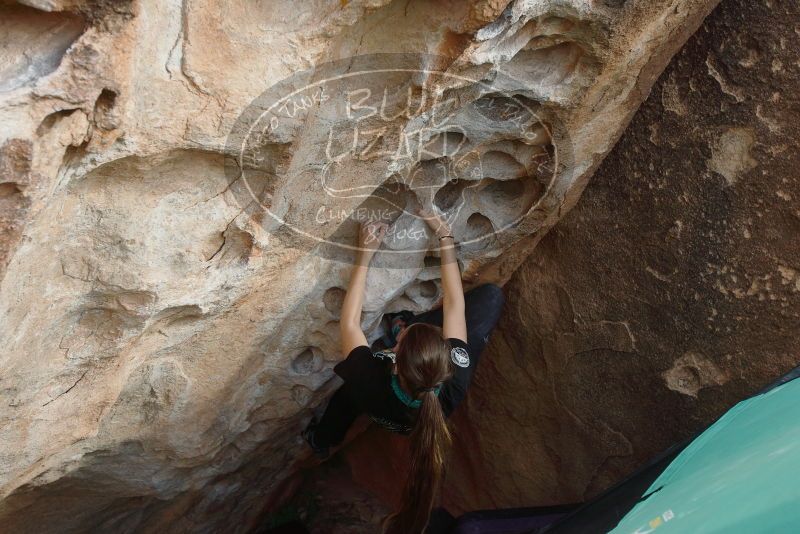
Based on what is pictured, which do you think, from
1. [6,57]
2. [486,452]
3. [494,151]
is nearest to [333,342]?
[494,151]

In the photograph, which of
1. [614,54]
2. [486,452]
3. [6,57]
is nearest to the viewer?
[6,57]

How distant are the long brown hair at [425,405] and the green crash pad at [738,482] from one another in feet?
1.10

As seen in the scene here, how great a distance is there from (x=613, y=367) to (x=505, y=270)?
1.12ft

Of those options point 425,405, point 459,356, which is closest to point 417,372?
point 425,405

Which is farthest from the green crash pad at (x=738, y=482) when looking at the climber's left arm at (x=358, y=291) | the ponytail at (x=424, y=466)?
the climber's left arm at (x=358, y=291)

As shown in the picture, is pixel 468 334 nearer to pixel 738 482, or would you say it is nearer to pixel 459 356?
pixel 459 356

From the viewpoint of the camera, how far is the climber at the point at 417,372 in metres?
1.32

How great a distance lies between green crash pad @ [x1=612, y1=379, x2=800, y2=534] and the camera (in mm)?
1107

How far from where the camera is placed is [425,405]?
4.34 ft

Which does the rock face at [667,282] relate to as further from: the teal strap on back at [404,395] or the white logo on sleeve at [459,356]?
the teal strap on back at [404,395]

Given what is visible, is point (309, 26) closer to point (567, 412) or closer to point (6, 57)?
point (6, 57)

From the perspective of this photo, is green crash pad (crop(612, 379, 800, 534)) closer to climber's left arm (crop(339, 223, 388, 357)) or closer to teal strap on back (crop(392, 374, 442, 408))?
teal strap on back (crop(392, 374, 442, 408))

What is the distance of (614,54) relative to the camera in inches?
50.6

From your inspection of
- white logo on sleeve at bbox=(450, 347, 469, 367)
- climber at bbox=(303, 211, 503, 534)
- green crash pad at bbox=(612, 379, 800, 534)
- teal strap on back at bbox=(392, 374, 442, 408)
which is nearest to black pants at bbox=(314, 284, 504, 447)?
climber at bbox=(303, 211, 503, 534)
